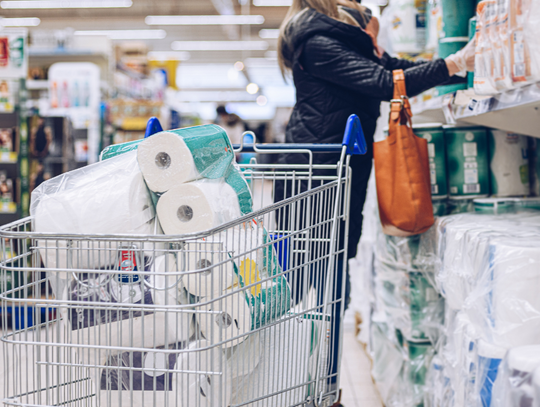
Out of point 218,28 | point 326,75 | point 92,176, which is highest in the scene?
point 218,28

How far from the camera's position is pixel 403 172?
176 centimetres

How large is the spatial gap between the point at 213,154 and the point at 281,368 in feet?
1.86

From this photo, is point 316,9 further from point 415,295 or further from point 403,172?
point 415,295

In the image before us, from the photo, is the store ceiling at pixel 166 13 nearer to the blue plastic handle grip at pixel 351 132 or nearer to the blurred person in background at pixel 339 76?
the blurred person in background at pixel 339 76

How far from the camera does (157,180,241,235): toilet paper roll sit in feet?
3.97

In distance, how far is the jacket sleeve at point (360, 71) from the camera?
5.75ft

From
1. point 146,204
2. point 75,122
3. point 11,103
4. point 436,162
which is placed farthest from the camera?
point 75,122

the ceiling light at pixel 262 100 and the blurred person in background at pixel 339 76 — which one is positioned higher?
the ceiling light at pixel 262 100

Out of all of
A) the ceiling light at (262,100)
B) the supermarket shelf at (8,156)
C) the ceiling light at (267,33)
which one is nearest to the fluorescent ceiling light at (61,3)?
the ceiling light at (267,33)

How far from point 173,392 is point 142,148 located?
1.80 feet

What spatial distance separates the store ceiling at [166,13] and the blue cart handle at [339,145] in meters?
11.0

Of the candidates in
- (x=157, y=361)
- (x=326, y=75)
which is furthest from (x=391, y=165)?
(x=157, y=361)

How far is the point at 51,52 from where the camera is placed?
529cm

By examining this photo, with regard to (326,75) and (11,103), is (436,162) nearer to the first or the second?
(326,75)
